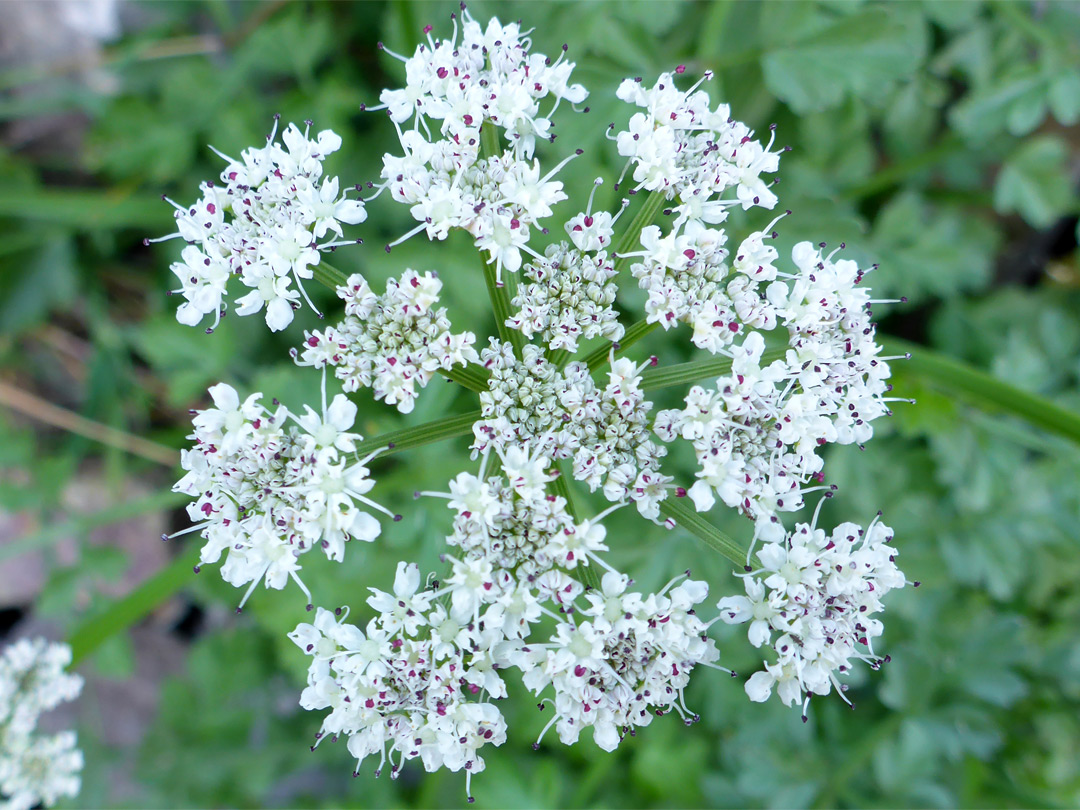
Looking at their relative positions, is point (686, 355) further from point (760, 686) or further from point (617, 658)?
point (617, 658)

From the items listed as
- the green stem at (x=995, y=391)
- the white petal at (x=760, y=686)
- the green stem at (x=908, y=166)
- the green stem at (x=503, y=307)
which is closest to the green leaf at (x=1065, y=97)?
the green stem at (x=908, y=166)

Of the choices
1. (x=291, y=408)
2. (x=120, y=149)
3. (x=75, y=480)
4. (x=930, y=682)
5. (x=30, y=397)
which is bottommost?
(x=930, y=682)

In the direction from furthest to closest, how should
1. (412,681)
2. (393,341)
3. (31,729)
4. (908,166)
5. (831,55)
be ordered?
(908,166) < (31,729) < (831,55) < (393,341) < (412,681)

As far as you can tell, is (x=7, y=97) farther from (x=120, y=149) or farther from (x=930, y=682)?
(x=930, y=682)

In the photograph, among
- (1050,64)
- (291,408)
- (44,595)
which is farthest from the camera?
(44,595)

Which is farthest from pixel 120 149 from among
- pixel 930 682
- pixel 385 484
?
pixel 930 682

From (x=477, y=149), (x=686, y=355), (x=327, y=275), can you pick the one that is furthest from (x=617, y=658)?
(x=686, y=355)

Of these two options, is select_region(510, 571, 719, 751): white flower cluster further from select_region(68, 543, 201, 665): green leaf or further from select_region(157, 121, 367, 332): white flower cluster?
select_region(68, 543, 201, 665): green leaf
